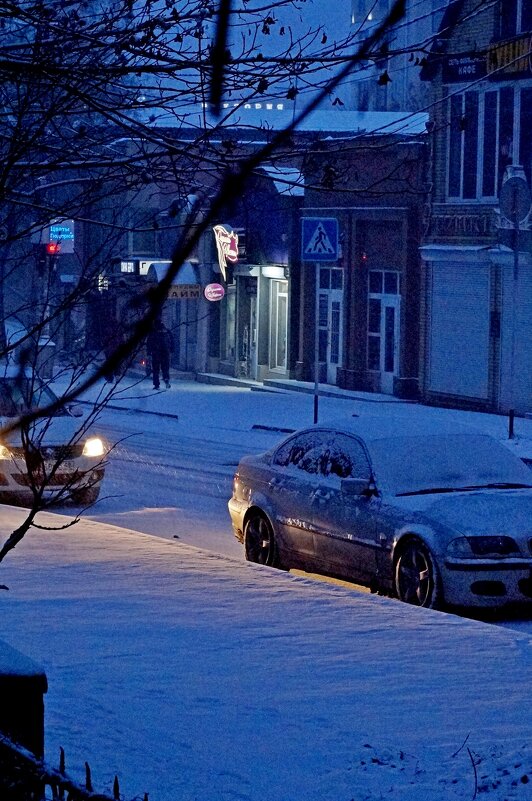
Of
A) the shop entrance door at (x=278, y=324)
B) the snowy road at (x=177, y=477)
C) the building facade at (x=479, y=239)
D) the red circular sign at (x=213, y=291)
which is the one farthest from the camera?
the red circular sign at (x=213, y=291)

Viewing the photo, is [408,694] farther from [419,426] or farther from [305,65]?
[419,426]

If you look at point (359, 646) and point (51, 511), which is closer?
point (359, 646)

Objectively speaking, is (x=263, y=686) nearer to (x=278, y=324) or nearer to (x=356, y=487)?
(x=356, y=487)

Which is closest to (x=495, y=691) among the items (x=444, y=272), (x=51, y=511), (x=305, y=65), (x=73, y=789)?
(x=305, y=65)

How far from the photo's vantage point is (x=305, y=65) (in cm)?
696

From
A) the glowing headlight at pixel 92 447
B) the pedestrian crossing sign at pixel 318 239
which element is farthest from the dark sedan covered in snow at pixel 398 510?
the pedestrian crossing sign at pixel 318 239

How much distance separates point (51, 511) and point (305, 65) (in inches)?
403

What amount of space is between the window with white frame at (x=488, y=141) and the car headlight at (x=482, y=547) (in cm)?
1981

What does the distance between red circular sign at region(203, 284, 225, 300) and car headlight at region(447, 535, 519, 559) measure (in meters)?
31.5

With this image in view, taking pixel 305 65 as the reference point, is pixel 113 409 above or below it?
below

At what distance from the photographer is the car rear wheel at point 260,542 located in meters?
12.1

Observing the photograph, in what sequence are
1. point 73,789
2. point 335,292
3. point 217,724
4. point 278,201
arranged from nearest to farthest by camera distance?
point 73,789, point 217,724, point 335,292, point 278,201

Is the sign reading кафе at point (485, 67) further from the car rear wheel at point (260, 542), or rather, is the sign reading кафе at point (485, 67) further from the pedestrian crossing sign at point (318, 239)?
the car rear wheel at point (260, 542)

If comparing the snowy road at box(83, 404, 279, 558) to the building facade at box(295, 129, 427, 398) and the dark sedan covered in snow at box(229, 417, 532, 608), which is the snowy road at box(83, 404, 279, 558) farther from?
the building facade at box(295, 129, 427, 398)
